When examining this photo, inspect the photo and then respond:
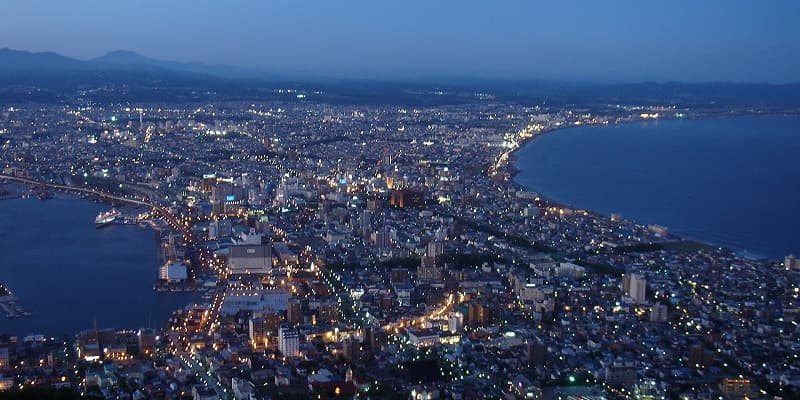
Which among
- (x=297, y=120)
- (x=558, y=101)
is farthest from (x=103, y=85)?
(x=558, y=101)

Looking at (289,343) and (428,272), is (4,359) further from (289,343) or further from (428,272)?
(428,272)

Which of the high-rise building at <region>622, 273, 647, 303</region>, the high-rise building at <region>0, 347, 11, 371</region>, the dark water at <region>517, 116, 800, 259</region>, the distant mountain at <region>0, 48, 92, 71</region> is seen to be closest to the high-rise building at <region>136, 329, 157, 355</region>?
the high-rise building at <region>0, 347, 11, 371</region>

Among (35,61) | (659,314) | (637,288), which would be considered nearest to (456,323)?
(659,314)

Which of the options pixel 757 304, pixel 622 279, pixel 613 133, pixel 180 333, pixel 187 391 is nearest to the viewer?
pixel 187 391

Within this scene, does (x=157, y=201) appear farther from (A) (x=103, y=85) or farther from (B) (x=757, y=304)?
(A) (x=103, y=85)

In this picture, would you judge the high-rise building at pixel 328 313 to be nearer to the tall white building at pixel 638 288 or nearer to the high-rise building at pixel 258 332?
the high-rise building at pixel 258 332
